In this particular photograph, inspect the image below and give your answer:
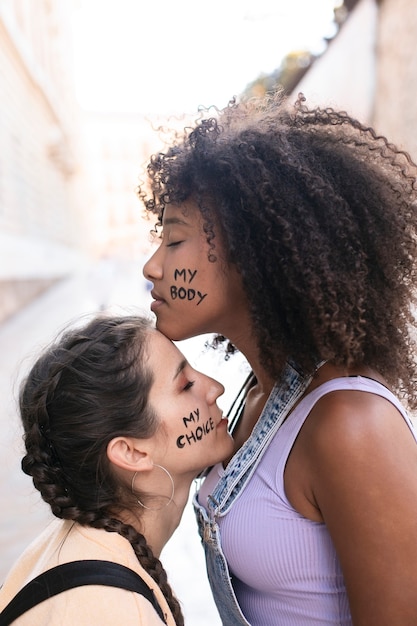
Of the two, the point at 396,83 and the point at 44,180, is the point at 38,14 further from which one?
the point at 396,83

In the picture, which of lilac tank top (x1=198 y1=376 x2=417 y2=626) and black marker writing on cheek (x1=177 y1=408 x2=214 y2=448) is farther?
black marker writing on cheek (x1=177 y1=408 x2=214 y2=448)

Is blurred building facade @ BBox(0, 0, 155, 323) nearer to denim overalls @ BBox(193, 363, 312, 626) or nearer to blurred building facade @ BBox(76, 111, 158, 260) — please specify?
denim overalls @ BBox(193, 363, 312, 626)

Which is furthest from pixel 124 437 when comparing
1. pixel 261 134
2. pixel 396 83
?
pixel 396 83

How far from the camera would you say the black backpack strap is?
1194 millimetres

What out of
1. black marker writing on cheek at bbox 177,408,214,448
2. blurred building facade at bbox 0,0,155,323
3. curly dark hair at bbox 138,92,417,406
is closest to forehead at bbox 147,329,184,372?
black marker writing on cheek at bbox 177,408,214,448

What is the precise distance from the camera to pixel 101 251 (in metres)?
53.4

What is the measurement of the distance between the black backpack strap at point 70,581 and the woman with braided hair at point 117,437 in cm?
11

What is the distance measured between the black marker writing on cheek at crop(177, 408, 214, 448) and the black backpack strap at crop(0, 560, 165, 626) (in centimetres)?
36

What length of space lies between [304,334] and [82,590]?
70 cm

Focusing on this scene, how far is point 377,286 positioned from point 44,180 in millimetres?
16156

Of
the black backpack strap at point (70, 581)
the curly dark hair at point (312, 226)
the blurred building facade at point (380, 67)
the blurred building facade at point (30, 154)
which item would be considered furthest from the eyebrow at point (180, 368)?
the blurred building facade at point (30, 154)

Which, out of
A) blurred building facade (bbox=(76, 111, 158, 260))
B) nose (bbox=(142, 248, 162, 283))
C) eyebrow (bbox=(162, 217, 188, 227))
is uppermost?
blurred building facade (bbox=(76, 111, 158, 260))

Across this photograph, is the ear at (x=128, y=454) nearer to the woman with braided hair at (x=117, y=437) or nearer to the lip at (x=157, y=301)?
the woman with braided hair at (x=117, y=437)

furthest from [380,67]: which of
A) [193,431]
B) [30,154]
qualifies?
[30,154]
